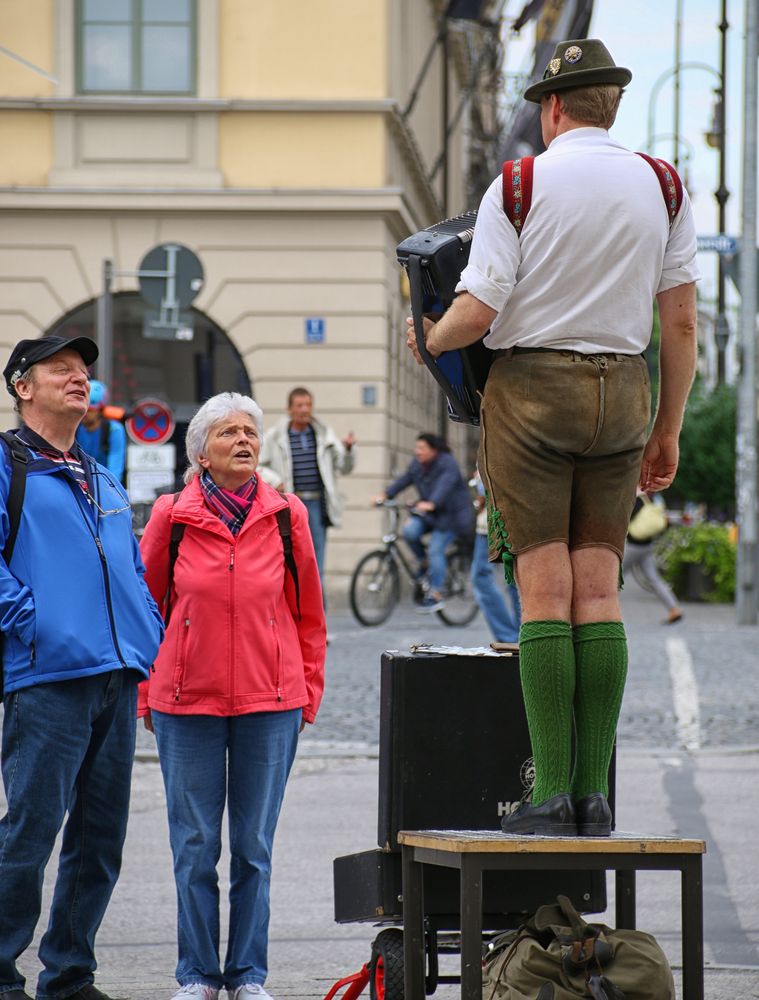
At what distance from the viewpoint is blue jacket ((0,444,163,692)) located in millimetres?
4719

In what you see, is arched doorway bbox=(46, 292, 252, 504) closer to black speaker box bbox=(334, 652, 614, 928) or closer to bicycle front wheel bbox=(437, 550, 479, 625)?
bicycle front wheel bbox=(437, 550, 479, 625)

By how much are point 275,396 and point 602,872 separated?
1715 cm

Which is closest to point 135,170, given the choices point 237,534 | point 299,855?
point 299,855

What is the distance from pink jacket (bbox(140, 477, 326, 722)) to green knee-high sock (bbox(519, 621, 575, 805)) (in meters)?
1.09

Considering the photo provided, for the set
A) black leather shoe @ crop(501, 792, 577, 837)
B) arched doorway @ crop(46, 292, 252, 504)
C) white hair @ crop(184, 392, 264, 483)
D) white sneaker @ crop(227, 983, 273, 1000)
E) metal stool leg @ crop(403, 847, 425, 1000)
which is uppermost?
arched doorway @ crop(46, 292, 252, 504)

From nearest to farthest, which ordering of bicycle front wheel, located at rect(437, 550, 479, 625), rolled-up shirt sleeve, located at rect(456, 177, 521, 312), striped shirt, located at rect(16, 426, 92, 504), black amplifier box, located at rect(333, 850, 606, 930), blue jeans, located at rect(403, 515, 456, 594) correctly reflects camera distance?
rolled-up shirt sleeve, located at rect(456, 177, 521, 312), black amplifier box, located at rect(333, 850, 606, 930), striped shirt, located at rect(16, 426, 92, 504), blue jeans, located at rect(403, 515, 456, 594), bicycle front wheel, located at rect(437, 550, 479, 625)

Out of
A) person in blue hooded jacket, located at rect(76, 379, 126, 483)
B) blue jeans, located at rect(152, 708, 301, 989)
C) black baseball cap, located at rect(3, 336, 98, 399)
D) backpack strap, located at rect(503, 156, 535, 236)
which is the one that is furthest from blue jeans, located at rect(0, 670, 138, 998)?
person in blue hooded jacket, located at rect(76, 379, 126, 483)

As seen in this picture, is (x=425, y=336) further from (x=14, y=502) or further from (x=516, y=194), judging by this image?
(x=14, y=502)

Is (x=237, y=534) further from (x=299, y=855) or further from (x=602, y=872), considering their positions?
(x=299, y=855)

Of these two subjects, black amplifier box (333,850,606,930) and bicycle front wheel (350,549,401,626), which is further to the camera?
bicycle front wheel (350,549,401,626)

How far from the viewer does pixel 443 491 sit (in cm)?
1852

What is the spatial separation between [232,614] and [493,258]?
1494mm

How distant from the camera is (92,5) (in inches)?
861

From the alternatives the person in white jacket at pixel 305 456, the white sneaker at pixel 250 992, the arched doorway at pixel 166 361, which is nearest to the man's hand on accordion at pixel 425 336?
the white sneaker at pixel 250 992
